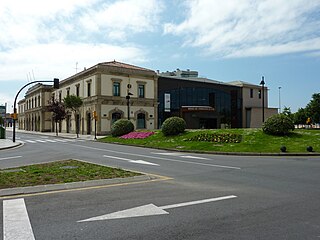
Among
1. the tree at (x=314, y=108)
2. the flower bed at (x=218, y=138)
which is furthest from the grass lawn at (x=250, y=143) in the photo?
the tree at (x=314, y=108)

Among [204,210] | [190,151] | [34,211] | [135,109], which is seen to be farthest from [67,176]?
[135,109]

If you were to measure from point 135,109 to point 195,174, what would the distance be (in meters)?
40.8

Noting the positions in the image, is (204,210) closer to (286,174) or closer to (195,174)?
(195,174)

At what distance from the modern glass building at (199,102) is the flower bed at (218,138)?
29.9m

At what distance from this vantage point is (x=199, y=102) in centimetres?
6384

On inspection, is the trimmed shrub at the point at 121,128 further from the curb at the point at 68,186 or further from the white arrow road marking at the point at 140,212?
the white arrow road marking at the point at 140,212

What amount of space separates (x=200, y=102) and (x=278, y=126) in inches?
1551

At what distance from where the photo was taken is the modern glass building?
2297 inches

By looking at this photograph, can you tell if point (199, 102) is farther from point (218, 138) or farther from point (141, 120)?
point (218, 138)

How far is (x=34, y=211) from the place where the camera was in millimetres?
6215

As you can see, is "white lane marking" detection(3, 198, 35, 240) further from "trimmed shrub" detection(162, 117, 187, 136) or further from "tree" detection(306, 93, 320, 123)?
"tree" detection(306, 93, 320, 123)

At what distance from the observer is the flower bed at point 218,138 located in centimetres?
2485

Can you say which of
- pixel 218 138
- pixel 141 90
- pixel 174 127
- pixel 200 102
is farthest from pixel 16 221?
pixel 200 102

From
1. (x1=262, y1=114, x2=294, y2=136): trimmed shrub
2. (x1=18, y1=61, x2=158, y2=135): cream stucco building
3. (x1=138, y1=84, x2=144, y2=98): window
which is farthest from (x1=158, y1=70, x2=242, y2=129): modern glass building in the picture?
(x1=262, y1=114, x2=294, y2=136): trimmed shrub
